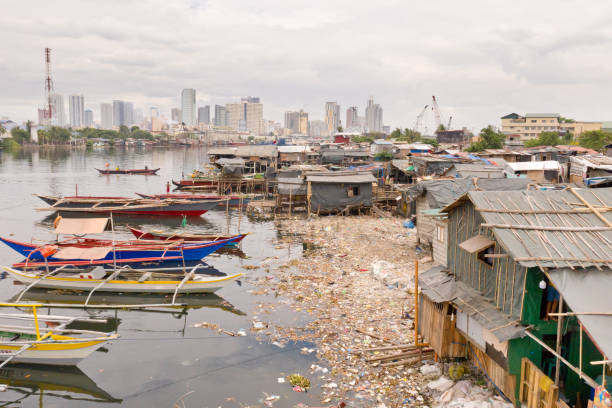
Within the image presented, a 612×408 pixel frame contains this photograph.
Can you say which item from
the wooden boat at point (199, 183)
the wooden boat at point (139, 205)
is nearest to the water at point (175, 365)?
the wooden boat at point (139, 205)

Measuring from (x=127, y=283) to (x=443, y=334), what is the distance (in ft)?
38.6

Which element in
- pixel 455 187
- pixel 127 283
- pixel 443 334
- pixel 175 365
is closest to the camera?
pixel 443 334

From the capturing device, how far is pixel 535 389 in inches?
275

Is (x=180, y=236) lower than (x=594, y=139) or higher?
lower

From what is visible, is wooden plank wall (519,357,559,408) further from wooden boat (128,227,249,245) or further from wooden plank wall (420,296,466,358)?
wooden boat (128,227,249,245)

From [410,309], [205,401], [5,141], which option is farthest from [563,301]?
[5,141]

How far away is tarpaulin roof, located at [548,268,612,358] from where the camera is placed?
6.03 m

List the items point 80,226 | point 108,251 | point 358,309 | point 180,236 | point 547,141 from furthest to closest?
point 547,141 < point 180,236 < point 80,226 < point 108,251 < point 358,309

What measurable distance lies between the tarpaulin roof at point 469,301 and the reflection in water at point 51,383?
26.2 feet

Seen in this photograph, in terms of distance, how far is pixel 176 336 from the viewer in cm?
1361

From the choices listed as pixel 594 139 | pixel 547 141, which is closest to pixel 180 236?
pixel 594 139

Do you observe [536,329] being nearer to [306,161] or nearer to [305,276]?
[305,276]

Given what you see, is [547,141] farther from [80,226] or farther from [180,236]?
[80,226]

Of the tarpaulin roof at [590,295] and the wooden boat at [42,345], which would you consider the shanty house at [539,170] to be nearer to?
the tarpaulin roof at [590,295]
